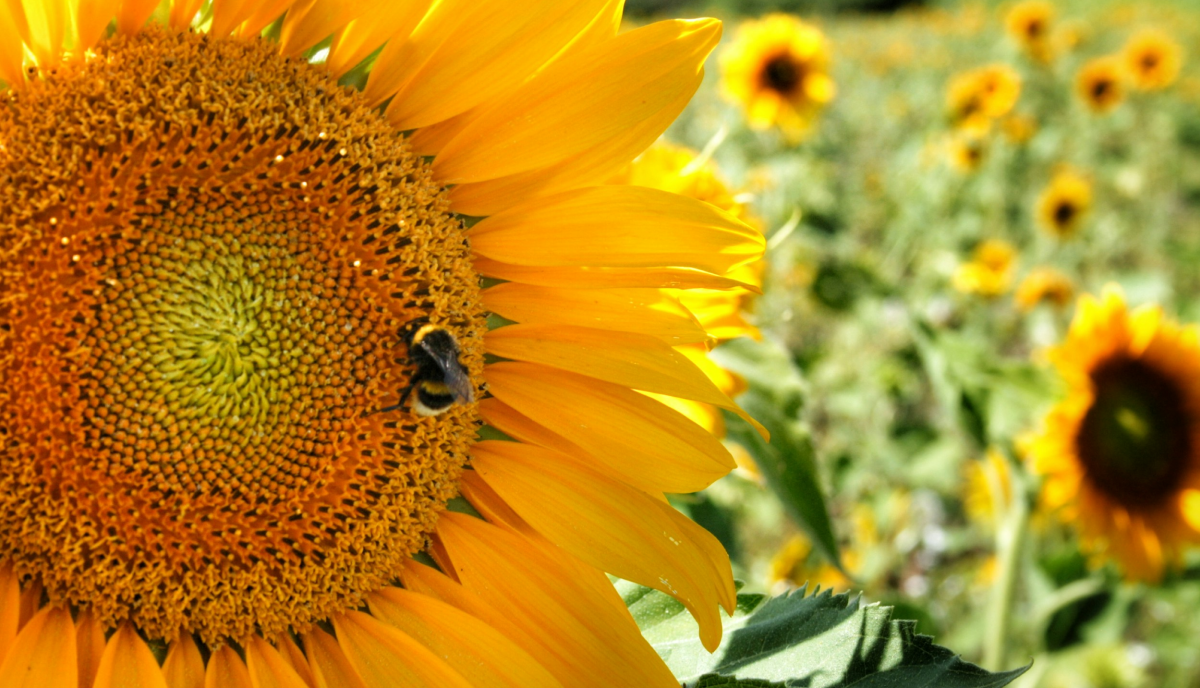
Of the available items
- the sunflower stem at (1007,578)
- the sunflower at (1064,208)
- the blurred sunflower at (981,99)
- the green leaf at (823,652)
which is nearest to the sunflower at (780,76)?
the blurred sunflower at (981,99)

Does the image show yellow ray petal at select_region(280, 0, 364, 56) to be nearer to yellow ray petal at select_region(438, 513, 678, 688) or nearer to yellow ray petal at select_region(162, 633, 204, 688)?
yellow ray petal at select_region(438, 513, 678, 688)

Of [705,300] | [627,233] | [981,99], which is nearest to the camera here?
[627,233]

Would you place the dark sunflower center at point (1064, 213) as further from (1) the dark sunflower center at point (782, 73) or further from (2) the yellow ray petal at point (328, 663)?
(2) the yellow ray petal at point (328, 663)

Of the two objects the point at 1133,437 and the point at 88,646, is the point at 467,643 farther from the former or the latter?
the point at 1133,437

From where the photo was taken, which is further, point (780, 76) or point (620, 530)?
point (780, 76)

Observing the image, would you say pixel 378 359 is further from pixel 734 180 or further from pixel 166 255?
pixel 734 180

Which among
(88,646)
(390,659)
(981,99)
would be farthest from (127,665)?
(981,99)

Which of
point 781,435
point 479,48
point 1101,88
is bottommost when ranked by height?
point 1101,88
